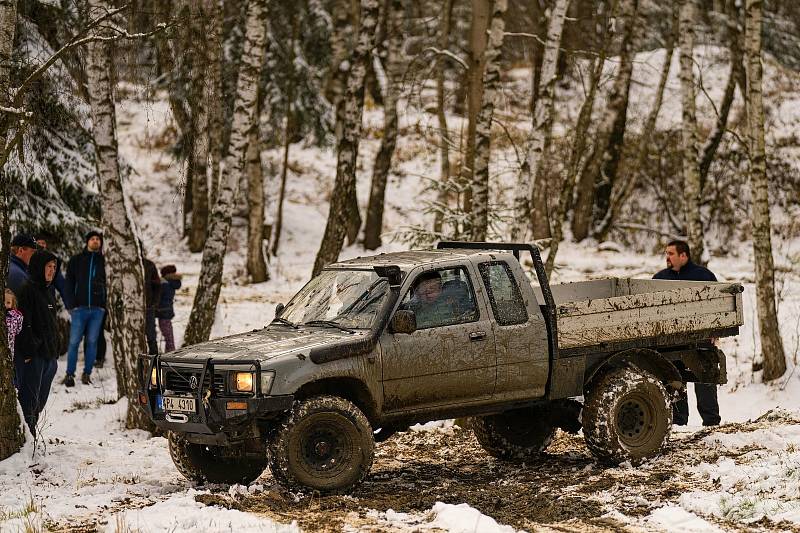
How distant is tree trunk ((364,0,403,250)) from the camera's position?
2430 cm

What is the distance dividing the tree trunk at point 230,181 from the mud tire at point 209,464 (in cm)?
382

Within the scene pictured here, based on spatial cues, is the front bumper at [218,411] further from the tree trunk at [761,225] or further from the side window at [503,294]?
the tree trunk at [761,225]

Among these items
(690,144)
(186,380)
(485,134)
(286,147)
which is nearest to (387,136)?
(286,147)

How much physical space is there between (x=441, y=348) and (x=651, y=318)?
87.9 inches

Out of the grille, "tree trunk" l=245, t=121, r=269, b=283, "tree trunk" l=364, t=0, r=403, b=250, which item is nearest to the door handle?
the grille

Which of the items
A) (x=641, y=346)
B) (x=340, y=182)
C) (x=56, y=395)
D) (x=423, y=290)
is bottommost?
(x=56, y=395)

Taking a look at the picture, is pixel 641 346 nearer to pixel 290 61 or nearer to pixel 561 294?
pixel 561 294

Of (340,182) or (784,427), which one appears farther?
(340,182)

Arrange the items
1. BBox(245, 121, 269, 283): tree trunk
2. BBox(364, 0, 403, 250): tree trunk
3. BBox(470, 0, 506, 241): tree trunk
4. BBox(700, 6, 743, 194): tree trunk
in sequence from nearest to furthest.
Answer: BBox(470, 0, 506, 241): tree trunk, BBox(245, 121, 269, 283): tree trunk, BBox(364, 0, 403, 250): tree trunk, BBox(700, 6, 743, 194): tree trunk

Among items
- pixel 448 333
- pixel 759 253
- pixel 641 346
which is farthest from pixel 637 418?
pixel 759 253

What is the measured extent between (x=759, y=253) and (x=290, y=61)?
17.6 m

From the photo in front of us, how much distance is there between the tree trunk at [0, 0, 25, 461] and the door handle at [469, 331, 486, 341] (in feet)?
13.1

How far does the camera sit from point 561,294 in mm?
10750

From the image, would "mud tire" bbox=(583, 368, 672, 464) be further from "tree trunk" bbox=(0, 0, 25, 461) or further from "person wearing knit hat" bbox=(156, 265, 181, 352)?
"person wearing knit hat" bbox=(156, 265, 181, 352)
